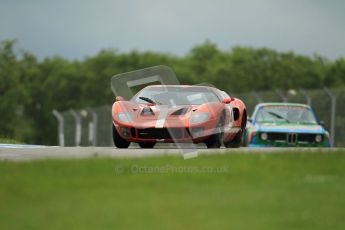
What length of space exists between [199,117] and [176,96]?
943 mm

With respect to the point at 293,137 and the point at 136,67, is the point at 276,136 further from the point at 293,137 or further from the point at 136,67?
the point at 136,67

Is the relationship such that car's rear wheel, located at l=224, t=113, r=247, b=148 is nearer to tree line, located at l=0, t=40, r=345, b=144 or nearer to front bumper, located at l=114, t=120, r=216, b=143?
front bumper, located at l=114, t=120, r=216, b=143

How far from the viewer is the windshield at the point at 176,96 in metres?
15.4

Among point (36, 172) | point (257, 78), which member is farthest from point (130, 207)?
point (257, 78)

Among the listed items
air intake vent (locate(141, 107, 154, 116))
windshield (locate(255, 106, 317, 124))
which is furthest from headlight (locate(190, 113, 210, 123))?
windshield (locate(255, 106, 317, 124))

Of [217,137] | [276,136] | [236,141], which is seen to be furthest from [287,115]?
[217,137]

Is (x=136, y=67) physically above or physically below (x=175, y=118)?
below

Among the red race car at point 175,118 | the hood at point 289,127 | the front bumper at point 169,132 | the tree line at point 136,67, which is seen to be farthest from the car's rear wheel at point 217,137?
the tree line at point 136,67

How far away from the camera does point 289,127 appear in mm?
19844

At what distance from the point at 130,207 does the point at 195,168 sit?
2.76 m

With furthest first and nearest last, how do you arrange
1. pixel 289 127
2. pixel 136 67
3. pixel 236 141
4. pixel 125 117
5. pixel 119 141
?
pixel 136 67
pixel 289 127
pixel 236 141
pixel 119 141
pixel 125 117

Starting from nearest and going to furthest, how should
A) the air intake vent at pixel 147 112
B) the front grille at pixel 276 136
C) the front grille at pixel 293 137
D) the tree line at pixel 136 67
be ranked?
the air intake vent at pixel 147 112 < the front grille at pixel 293 137 < the front grille at pixel 276 136 < the tree line at pixel 136 67

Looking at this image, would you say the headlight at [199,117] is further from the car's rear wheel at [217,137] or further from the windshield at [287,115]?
the windshield at [287,115]

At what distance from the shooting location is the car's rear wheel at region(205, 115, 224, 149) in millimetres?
15273
